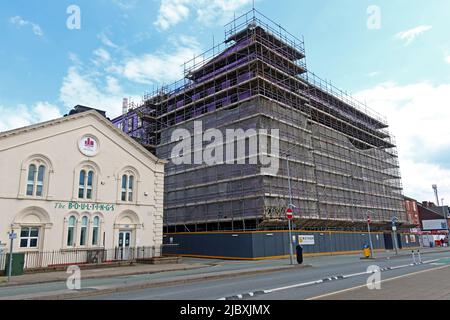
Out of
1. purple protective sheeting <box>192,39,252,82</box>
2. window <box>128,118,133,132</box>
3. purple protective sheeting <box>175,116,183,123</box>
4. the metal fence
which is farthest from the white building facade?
window <box>128,118,133,132</box>

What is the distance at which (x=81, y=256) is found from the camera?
25.5m

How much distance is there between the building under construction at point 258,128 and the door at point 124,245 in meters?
11.6

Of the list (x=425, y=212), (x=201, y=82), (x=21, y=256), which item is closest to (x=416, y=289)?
(x=21, y=256)

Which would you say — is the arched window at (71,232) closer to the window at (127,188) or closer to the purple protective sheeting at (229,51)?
→ the window at (127,188)

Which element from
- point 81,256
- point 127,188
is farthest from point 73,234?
point 127,188

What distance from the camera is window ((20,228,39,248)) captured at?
23.5 m

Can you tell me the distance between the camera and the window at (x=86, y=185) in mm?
26744

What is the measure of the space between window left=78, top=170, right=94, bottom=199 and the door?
4.09m

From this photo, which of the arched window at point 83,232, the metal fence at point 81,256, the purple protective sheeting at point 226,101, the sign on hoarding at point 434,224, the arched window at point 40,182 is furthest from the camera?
the sign on hoarding at point 434,224

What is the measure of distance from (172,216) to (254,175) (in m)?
14.0

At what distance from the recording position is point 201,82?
45781 mm

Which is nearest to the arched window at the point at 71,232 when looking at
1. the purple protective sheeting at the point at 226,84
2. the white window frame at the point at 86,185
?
the white window frame at the point at 86,185

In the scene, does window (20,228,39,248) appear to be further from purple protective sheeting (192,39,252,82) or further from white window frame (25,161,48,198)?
purple protective sheeting (192,39,252,82)
